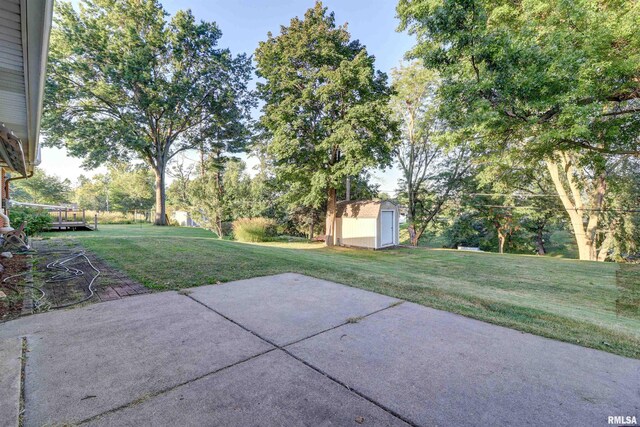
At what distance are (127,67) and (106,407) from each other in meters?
19.9

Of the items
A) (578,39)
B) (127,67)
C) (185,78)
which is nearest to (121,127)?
(127,67)

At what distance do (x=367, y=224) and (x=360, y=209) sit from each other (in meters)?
0.85

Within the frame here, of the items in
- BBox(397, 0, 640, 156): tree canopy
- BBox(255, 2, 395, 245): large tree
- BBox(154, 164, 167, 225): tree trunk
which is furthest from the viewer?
BBox(154, 164, 167, 225): tree trunk

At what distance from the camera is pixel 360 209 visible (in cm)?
1337

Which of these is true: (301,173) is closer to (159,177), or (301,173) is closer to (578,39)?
(578,39)

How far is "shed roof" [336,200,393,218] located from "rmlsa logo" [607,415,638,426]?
1132 centimetres

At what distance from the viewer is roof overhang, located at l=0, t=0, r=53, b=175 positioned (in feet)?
6.50

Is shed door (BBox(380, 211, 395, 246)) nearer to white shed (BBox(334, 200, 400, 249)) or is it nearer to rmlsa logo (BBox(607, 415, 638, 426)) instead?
white shed (BBox(334, 200, 400, 249))

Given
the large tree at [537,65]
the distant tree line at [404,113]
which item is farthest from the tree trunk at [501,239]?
the large tree at [537,65]

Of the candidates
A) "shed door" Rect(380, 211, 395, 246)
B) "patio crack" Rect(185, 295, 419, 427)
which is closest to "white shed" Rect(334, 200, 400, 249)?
"shed door" Rect(380, 211, 395, 246)

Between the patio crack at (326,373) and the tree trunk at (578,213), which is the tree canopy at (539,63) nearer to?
the tree trunk at (578,213)

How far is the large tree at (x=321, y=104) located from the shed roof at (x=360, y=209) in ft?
5.68

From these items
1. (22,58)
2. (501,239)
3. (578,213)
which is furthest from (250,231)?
(501,239)

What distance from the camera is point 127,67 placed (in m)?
15.8
